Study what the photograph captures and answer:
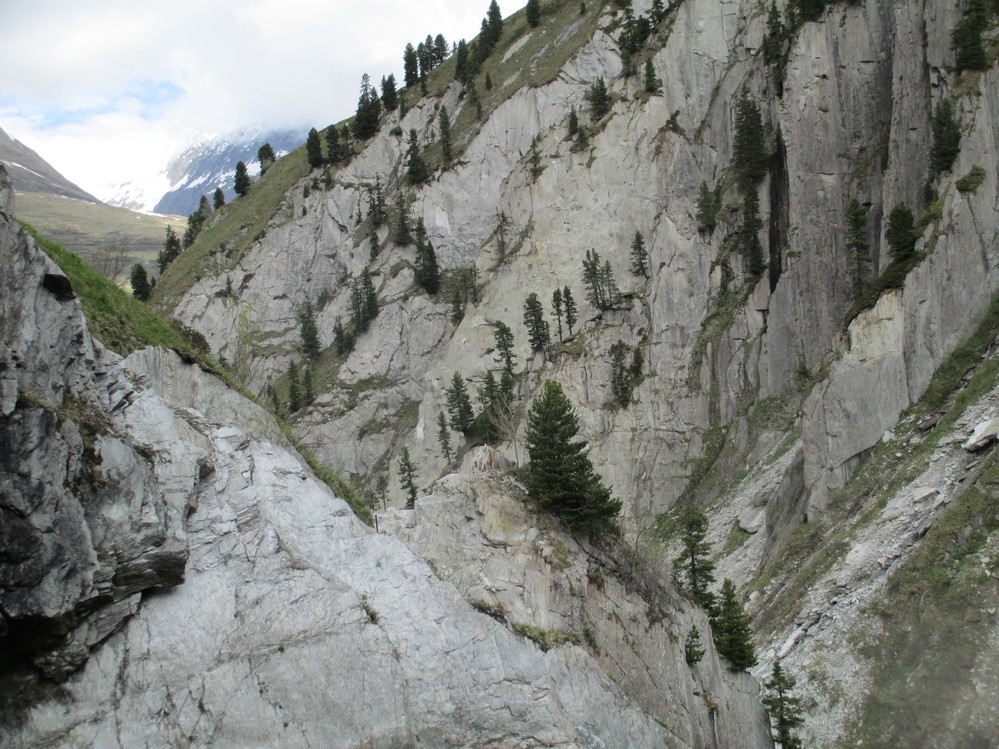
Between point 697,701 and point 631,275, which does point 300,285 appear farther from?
point 697,701

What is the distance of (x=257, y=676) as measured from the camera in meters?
14.0

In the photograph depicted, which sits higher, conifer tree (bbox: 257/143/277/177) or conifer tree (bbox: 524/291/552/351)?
conifer tree (bbox: 257/143/277/177)

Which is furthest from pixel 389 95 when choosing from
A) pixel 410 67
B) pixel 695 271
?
pixel 695 271

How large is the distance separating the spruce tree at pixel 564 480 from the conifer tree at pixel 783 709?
12.0m

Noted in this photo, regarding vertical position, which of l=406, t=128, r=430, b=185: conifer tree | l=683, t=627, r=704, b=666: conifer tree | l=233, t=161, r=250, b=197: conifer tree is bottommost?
l=683, t=627, r=704, b=666: conifer tree

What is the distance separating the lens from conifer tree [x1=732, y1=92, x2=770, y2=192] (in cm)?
6981

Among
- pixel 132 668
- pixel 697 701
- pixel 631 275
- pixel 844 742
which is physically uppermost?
pixel 132 668

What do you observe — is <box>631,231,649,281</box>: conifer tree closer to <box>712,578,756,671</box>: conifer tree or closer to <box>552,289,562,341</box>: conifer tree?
<box>552,289,562,341</box>: conifer tree

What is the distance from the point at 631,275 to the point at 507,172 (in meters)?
28.3

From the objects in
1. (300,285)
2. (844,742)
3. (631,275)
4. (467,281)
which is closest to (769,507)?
(844,742)

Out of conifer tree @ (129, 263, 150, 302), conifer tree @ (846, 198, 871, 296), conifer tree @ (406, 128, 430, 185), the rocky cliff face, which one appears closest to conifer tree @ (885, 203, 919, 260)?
conifer tree @ (846, 198, 871, 296)

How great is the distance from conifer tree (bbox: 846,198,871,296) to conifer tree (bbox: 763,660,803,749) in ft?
120

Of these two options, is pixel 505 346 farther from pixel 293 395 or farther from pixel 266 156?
pixel 266 156

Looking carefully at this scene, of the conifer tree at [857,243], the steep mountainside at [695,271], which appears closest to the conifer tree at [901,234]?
the steep mountainside at [695,271]
